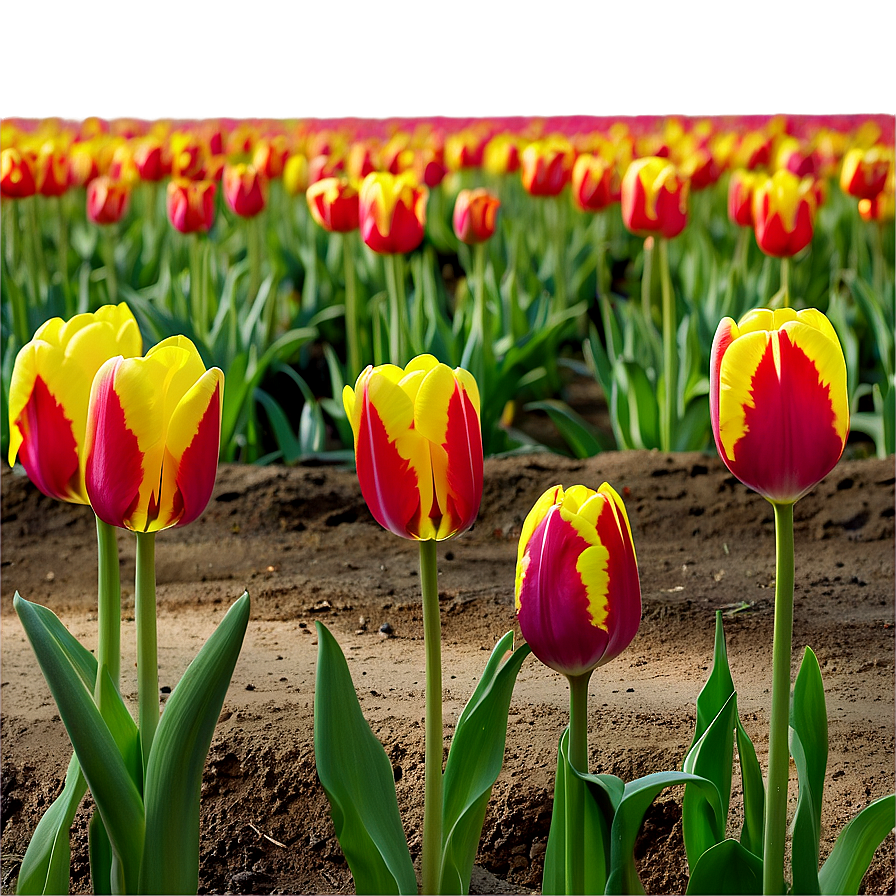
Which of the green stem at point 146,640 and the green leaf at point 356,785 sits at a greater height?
the green stem at point 146,640

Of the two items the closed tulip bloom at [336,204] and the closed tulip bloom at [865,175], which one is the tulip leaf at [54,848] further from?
the closed tulip bloom at [865,175]

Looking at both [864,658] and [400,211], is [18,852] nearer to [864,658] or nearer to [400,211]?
[864,658]

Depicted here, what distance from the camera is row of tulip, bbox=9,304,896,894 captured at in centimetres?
104

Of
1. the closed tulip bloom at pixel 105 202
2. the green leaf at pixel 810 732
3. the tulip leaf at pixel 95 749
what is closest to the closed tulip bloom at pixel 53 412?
the tulip leaf at pixel 95 749

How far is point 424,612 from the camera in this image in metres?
1.11

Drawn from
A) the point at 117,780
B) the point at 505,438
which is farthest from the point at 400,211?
the point at 117,780

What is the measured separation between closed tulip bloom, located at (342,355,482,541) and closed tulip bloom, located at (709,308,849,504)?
26 cm

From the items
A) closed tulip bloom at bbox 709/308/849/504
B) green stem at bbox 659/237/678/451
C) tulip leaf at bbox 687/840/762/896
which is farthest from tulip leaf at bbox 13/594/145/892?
green stem at bbox 659/237/678/451

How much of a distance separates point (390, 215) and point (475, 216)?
0.68 meters

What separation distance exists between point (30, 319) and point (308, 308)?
3.65 feet

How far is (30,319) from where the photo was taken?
4.18 m

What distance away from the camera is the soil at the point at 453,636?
5.28 feet

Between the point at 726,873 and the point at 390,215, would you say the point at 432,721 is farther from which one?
the point at 390,215

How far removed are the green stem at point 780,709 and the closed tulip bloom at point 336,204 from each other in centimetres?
272
